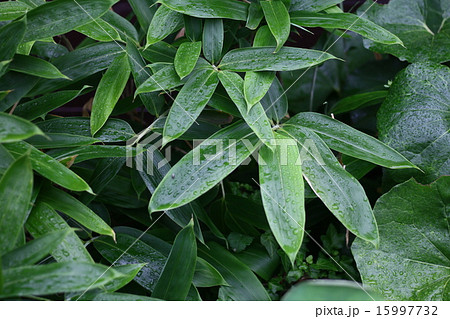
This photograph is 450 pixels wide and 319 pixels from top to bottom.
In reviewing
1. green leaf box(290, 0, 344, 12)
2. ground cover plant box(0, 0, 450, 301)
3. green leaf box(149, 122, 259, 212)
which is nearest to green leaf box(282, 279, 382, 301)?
ground cover plant box(0, 0, 450, 301)

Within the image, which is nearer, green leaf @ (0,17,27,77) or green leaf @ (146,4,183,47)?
green leaf @ (0,17,27,77)

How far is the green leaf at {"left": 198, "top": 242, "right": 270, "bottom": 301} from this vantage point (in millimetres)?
769

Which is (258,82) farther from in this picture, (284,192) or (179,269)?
(179,269)

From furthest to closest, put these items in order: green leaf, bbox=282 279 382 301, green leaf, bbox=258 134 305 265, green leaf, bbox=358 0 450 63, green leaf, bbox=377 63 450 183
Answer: green leaf, bbox=358 0 450 63 → green leaf, bbox=377 63 450 183 → green leaf, bbox=258 134 305 265 → green leaf, bbox=282 279 382 301

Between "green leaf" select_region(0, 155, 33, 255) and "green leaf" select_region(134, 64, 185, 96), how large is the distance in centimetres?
24

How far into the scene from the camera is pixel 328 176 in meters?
0.67

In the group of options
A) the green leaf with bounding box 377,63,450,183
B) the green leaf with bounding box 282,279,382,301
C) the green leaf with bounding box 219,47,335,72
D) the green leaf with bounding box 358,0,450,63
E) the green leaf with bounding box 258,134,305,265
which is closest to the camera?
the green leaf with bounding box 282,279,382,301

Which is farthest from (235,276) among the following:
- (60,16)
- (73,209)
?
(60,16)

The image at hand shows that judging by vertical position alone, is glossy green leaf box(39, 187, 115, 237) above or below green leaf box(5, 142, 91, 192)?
below

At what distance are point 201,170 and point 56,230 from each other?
216 millimetres

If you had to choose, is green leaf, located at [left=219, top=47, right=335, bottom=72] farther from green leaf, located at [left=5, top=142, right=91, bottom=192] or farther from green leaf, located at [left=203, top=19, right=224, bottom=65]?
green leaf, located at [left=5, top=142, right=91, bottom=192]

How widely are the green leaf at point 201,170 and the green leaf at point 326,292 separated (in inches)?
8.6
